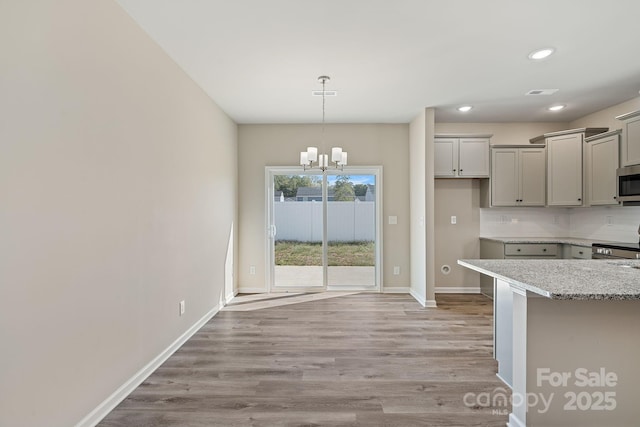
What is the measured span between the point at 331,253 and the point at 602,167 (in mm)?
3818

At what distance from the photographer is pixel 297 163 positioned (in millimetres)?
4891

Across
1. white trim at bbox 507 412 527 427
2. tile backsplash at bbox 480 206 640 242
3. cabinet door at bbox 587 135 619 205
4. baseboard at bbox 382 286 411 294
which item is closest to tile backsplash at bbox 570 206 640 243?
tile backsplash at bbox 480 206 640 242

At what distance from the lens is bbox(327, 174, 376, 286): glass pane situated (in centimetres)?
495

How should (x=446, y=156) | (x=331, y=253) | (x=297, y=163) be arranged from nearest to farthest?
1. (x=446, y=156)
2. (x=297, y=163)
3. (x=331, y=253)

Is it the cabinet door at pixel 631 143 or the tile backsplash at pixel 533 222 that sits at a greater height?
the cabinet door at pixel 631 143

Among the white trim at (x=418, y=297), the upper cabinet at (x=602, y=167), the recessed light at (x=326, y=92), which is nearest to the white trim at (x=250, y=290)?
the white trim at (x=418, y=297)

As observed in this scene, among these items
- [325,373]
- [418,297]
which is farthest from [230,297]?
[418,297]

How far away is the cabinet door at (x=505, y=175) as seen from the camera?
4516 mm

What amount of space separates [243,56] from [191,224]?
172cm

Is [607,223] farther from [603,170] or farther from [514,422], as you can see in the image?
[514,422]

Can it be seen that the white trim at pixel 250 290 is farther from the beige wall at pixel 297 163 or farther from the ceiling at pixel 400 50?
the ceiling at pixel 400 50

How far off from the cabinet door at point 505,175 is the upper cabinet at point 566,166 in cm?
44

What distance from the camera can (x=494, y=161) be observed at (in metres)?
4.53

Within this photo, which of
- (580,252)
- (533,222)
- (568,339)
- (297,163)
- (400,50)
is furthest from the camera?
(297,163)
